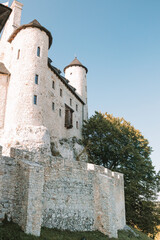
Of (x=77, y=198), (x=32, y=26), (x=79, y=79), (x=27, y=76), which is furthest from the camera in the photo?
(x=79, y=79)

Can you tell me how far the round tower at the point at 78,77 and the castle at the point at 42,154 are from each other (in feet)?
9.22

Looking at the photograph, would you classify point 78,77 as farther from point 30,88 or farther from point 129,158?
point 30,88

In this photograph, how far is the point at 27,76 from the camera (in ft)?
76.1

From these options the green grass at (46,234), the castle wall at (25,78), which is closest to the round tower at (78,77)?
the castle wall at (25,78)

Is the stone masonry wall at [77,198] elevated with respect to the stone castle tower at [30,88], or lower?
lower

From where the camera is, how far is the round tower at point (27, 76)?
2172 cm

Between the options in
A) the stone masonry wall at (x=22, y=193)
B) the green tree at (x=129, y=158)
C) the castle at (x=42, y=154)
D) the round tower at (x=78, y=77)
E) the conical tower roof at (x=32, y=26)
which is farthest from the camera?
the round tower at (x=78, y=77)

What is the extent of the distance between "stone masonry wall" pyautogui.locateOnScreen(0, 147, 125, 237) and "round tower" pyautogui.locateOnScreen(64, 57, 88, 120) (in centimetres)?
2322

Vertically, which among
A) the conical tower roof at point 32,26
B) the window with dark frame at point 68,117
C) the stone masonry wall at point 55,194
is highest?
the conical tower roof at point 32,26

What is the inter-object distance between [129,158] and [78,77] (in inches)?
723

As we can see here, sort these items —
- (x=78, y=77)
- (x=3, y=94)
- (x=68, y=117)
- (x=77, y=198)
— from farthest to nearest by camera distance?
(x=78, y=77) → (x=68, y=117) → (x=3, y=94) → (x=77, y=198)

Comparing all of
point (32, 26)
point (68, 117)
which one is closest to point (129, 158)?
point (68, 117)

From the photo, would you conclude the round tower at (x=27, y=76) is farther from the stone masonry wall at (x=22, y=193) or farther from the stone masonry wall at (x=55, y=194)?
the stone masonry wall at (x=22, y=193)

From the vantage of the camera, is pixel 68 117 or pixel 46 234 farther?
pixel 68 117
